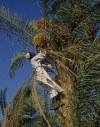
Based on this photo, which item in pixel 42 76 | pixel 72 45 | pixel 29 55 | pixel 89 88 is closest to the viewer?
pixel 89 88

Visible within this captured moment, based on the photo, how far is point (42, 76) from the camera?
8.35 m

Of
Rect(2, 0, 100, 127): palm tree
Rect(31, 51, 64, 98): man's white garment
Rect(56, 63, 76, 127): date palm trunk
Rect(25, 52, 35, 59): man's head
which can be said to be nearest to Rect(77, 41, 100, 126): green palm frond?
Rect(2, 0, 100, 127): palm tree

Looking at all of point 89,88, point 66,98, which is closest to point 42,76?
point 66,98

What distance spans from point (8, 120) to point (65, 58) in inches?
58.4

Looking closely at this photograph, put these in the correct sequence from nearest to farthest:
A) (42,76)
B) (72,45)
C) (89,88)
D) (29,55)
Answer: (89,88)
(42,76)
(72,45)
(29,55)

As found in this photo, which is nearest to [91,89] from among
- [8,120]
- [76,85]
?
[76,85]

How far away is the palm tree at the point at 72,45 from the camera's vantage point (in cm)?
775

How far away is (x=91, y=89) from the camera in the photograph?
7734 mm

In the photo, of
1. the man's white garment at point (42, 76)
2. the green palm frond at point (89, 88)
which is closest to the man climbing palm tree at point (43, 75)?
the man's white garment at point (42, 76)

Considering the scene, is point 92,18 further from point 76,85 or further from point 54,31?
point 76,85

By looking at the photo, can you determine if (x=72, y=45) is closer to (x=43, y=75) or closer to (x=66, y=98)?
(x=43, y=75)

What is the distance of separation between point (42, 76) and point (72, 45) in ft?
2.77

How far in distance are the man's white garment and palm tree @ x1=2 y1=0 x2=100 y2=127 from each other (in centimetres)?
17

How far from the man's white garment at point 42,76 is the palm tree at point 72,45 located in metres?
0.17
